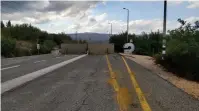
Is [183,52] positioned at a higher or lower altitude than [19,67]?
higher

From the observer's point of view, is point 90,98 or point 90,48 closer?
point 90,98

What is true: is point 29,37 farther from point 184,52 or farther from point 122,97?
point 122,97

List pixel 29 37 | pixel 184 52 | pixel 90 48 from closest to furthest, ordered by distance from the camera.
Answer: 1. pixel 184 52
2. pixel 90 48
3. pixel 29 37

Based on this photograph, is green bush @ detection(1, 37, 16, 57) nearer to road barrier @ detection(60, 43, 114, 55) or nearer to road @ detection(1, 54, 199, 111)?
road barrier @ detection(60, 43, 114, 55)

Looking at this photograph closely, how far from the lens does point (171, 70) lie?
2227 cm

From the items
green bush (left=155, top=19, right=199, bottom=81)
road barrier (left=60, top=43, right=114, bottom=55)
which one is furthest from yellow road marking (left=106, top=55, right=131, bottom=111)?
road barrier (left=60, top=43, right=114, bottom=55)

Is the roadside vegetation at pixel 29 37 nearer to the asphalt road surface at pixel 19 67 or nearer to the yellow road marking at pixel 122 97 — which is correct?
the asphalt road surface at pixel 19 67

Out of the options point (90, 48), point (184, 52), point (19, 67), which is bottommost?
point (90, 48)

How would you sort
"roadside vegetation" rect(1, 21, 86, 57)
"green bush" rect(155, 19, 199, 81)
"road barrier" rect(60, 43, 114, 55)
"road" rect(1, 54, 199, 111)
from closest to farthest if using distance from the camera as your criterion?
"road" rect(1, 54, 199, 111), "green bush" rect(155, 19, 199, 81), "road barrier" rect(60, 43, 114, 55), "roadside vegetation" rect(1, 21, 86, 57)

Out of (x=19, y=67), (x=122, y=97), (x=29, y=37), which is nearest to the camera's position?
(x=122, y=97)

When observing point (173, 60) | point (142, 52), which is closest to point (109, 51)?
point (142, 52)

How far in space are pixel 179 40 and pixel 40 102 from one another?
13.8 m

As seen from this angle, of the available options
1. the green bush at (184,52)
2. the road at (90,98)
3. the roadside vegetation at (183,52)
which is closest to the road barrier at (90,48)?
the roadside vegetation at (183,52)

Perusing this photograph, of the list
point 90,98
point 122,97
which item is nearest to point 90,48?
point 122,97
